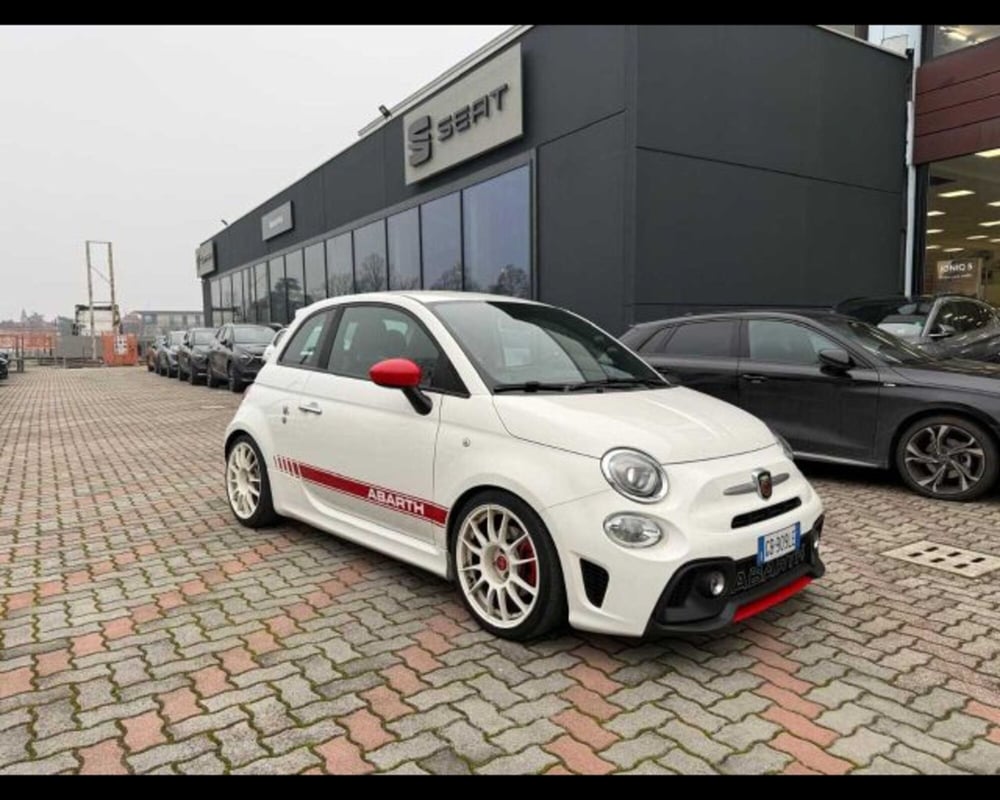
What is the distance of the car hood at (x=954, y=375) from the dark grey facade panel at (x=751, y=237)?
4.85 metres

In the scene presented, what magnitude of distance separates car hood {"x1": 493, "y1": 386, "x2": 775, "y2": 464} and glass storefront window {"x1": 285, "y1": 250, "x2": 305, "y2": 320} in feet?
67.8

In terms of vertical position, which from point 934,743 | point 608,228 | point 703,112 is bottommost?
point 934,743

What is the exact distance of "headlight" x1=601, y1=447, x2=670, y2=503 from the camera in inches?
113

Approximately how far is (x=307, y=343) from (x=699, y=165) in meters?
8.04

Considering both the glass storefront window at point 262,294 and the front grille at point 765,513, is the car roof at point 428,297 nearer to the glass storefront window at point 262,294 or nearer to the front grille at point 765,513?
the front grille at point 765,513

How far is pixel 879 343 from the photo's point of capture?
6.18 meters

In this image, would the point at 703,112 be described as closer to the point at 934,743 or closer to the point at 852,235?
the point at 852,235

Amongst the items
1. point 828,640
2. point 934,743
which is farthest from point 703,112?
point 934,743

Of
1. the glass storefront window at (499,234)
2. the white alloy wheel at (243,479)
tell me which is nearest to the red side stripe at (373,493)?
the white alloy wheel at (243,479)

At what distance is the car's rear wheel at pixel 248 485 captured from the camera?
4.79 metres

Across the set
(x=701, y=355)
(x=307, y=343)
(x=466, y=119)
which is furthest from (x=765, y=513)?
(x=466, y=119)

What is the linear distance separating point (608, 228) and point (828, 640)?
26.6ft

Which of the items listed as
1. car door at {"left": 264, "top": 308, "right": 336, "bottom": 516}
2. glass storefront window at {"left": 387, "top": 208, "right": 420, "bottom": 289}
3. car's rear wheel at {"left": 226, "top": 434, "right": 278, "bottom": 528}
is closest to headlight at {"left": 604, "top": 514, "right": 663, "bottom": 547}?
car door at {"left": 264, "top": 308, "right": 336, "bottom": 516}

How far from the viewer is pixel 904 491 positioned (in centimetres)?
584
